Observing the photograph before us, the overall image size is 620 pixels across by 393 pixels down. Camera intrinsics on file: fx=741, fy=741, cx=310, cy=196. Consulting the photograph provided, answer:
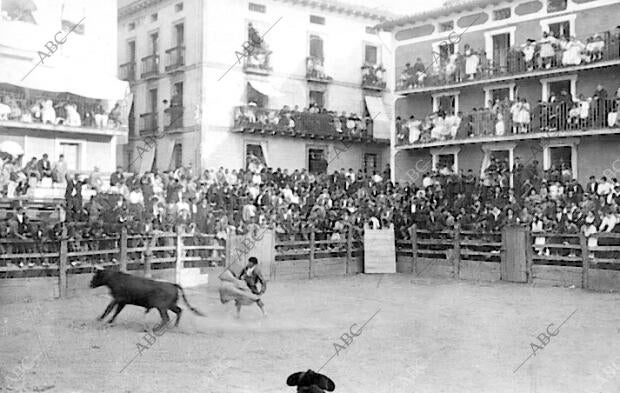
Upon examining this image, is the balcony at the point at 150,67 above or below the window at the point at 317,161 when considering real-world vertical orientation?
above

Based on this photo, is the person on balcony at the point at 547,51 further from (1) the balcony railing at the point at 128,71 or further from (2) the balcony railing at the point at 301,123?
(1) the balcony railing at the point at 128,71

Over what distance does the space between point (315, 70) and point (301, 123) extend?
2612 millimetres

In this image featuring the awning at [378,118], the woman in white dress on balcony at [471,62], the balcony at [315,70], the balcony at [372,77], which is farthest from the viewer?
the balcony at [372,77]

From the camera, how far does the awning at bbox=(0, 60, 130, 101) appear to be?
10958mm

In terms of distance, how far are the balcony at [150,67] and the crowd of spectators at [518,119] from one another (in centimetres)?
1000

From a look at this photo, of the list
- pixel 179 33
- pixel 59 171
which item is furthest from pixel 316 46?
pixel 59 171

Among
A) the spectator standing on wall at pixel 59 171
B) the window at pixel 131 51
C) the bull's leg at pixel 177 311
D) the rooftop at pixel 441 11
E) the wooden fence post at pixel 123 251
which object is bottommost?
the bull's leg at pixel 177 311

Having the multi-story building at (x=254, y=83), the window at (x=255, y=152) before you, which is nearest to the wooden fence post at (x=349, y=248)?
the multi-story building at (x=254, y=83)

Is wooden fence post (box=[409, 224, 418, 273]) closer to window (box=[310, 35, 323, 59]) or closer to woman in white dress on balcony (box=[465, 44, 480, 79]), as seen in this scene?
woman in white dress on balcony (box=[465, 44, 480, 79])

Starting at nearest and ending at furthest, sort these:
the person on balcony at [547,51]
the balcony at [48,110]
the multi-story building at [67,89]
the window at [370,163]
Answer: the multi-story building at [67,89], the balcony at [48,110], the person on balcony at [547,51], the window at [370,163]

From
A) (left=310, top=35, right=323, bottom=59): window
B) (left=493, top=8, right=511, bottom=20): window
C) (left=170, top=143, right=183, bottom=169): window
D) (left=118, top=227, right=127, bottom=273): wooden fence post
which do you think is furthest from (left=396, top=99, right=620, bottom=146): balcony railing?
(left=118, top=227, right=127, bottom=273): wooden fence post

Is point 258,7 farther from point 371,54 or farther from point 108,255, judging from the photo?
point 108,255

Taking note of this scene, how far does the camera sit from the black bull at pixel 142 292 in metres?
10.6

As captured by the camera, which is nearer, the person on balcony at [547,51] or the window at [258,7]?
the person on balcony at [547,51]
